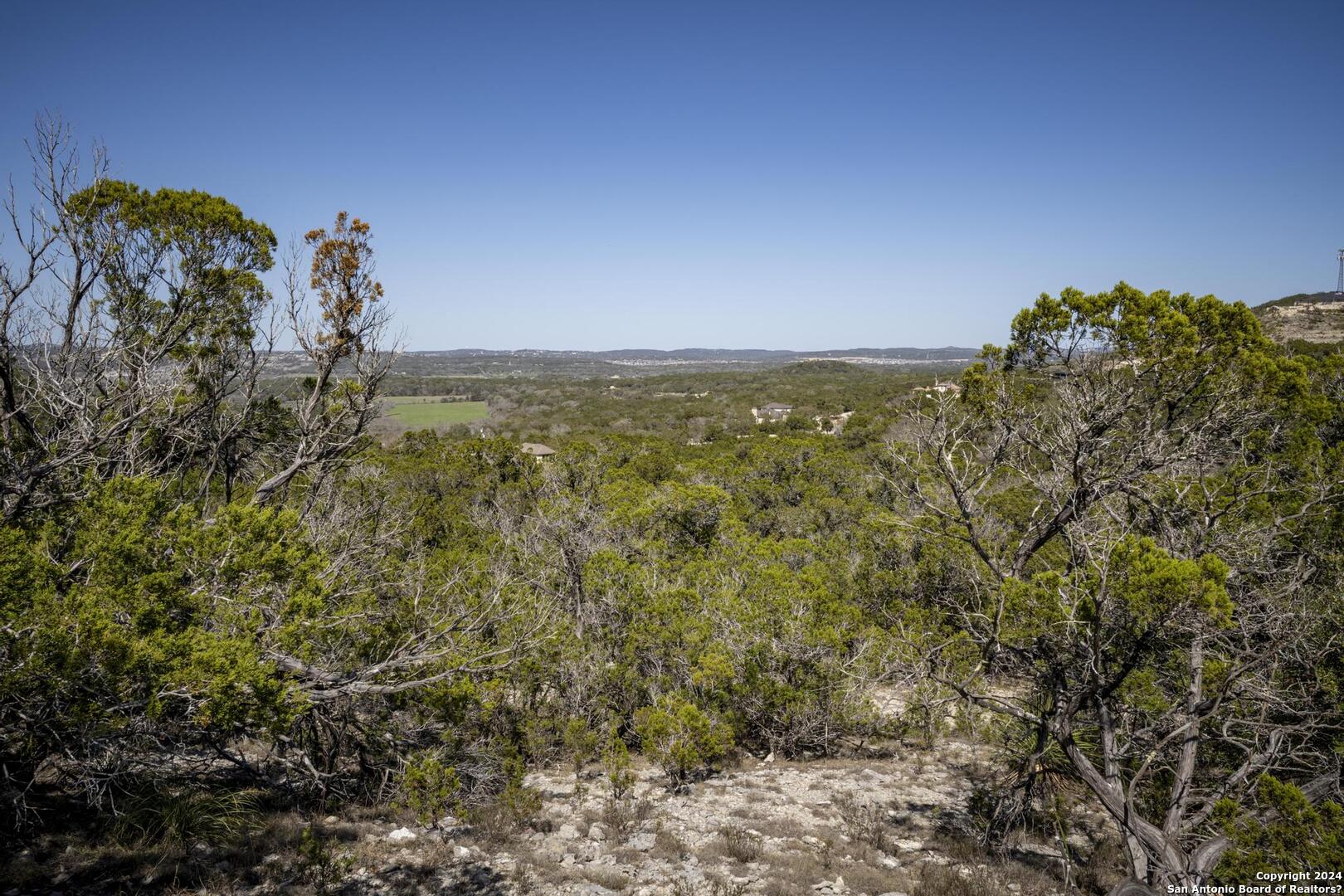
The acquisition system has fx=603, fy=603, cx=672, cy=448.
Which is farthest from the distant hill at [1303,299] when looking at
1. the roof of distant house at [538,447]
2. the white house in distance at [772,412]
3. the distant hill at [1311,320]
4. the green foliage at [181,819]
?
the green foliage at [181,819]

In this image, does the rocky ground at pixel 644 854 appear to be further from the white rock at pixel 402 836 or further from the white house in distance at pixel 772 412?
the white house in distance at pixel 772 412

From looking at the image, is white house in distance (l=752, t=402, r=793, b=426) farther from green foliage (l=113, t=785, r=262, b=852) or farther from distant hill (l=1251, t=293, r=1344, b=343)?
green foliage (l=113, t=785, r=262, b=852)

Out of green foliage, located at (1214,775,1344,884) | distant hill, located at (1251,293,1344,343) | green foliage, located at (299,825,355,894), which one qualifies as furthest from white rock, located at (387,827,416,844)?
distant hill, located at (1251,293,1344,343)

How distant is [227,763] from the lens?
868 centimetres

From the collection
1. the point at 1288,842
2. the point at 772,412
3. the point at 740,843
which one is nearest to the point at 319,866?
the point at 740,843

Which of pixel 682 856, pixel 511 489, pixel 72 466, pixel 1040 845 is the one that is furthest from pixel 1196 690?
pixel 511 489

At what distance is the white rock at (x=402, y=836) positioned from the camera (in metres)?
7.09

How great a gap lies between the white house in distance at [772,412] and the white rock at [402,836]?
5573 centimetres

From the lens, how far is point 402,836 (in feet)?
23.5

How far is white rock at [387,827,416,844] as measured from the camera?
23.3 feet

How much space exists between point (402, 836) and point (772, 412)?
65454mm

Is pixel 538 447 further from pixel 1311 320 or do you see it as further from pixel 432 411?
pixel 1311 320

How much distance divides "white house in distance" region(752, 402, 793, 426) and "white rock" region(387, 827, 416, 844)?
55732 mm

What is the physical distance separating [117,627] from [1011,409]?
937 centimetres
